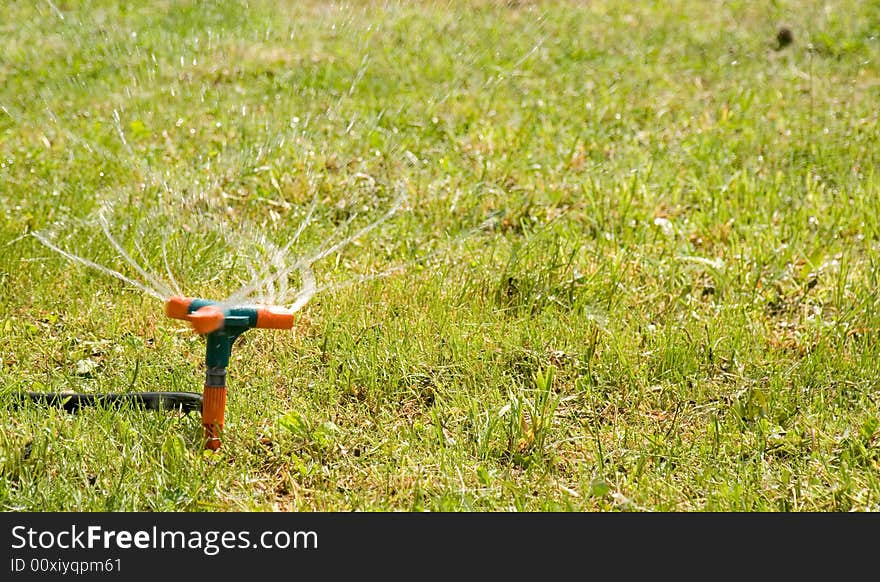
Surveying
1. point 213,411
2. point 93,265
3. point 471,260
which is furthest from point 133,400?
point 471,260

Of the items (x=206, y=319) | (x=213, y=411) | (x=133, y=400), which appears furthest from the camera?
(x=133, y=400)

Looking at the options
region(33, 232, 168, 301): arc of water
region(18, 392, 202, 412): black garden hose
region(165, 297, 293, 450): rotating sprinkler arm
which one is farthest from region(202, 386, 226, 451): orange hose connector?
region(33, 232, 168, 301): arc of water

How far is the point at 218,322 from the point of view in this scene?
243 cm

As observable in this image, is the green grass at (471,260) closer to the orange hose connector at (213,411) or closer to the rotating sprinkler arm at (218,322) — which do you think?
the orange hose connector at (213,411)

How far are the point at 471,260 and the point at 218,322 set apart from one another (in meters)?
1.46

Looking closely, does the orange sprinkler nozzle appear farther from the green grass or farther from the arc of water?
the arc of water

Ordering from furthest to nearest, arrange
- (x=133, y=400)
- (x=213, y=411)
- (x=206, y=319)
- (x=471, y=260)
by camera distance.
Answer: (x=471, y=260)
(x=133, y=400)
(x=213, y=411)
(x=206, y=319)

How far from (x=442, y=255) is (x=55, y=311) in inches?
54.8

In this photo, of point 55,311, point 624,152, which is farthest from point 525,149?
point 55,311

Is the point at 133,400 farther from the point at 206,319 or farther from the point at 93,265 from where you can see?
the point at 93,265

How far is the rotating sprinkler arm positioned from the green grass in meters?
0.20

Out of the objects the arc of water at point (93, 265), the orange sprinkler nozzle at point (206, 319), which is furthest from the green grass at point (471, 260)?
the orange sprinkler nozzle at point (206, 319)

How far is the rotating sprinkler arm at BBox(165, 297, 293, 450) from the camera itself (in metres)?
2.42

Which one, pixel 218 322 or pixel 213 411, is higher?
pixel 218 322
